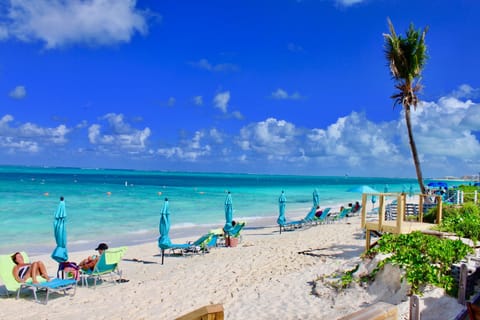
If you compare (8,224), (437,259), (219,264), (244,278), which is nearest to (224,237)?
(219,264)

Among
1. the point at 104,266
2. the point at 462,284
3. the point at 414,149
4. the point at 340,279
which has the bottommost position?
the point at 104,266

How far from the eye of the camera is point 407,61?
1274cm

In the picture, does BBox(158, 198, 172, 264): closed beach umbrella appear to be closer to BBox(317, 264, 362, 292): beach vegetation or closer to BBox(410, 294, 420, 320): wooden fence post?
BBox(317, 264, 362, 292): beach vegetation

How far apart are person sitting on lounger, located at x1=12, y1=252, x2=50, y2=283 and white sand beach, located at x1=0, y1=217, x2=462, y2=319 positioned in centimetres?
37

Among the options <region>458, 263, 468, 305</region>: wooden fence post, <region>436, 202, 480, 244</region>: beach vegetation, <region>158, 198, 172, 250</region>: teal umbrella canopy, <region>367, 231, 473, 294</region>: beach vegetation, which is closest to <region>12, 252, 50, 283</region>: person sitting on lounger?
<region>158, 198, 172, 250</region>: teal umbrella canopy

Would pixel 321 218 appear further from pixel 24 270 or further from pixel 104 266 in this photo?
pixel 24 270

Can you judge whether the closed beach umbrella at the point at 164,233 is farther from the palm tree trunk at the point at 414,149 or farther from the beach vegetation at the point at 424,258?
the palm tree trunk at the point at 414,149

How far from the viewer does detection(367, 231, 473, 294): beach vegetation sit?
15.9 feet

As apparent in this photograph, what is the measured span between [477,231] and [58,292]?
25.7 feet

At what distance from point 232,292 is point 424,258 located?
3103mm

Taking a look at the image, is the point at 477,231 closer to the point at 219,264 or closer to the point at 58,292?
the point at 219,264

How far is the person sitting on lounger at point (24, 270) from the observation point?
22.6ft

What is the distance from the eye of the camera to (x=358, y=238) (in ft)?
35.6

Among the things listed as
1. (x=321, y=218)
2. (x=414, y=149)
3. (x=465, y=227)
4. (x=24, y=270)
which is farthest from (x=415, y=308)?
(x=321, y=218)
